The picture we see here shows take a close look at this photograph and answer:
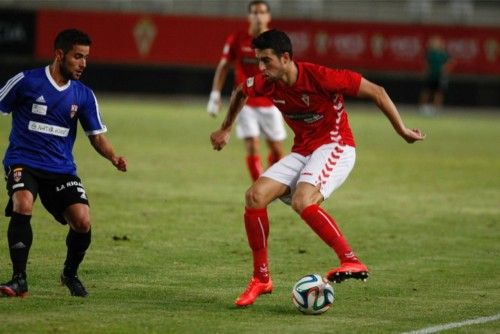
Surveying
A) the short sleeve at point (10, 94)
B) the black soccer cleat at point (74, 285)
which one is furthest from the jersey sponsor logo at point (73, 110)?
the black soccer cleat at point (74, 285)

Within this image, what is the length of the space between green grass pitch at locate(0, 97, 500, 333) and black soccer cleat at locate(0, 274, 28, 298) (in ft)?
0.27

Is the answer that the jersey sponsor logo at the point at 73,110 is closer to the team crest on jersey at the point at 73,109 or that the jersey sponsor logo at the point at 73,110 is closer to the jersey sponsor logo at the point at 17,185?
the team crest on jersey at the point at 73,109

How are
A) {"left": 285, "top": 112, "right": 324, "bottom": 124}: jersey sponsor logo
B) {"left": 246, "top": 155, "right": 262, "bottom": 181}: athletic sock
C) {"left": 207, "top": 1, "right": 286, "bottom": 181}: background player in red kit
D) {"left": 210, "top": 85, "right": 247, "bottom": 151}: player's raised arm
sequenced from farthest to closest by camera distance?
{"left": 207, "top": 1, "right": 286, "bottom": 181}: background player in red kit, {"left": 246, "top": 155, "right": 262, "bottom": 181}: athletic sock, {"left": 210, "top": 85, "right": 247, "bottom": 151}: player's raised arm, {"left": 285, "top": 112, "right": 324, "bottom": 124}: jersey sponsor logo

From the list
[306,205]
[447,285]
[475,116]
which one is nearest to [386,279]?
[447,285]

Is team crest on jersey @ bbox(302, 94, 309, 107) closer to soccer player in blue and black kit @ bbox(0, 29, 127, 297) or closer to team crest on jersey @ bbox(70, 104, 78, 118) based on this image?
soccer player in blue and black kit @ bbox(0, 29, 127, 297)

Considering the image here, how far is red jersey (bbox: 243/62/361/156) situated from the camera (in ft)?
29.7

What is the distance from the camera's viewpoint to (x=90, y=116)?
30.5ft

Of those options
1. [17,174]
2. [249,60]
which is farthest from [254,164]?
[17,174]

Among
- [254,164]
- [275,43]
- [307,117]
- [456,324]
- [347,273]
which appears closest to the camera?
[456,324]

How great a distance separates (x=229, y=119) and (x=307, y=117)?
74 centimetres

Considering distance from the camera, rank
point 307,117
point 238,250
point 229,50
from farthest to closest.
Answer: point 229,50 < point 238,250 < point 307,117

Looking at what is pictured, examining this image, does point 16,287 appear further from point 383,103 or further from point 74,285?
point 383,103

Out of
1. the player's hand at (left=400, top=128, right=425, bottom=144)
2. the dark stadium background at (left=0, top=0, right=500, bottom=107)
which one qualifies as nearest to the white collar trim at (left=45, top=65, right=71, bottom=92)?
the player's hand at (left=400, top=128, right=425, bottom=144)

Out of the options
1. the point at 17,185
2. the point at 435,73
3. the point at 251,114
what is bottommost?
the point at 435,73
